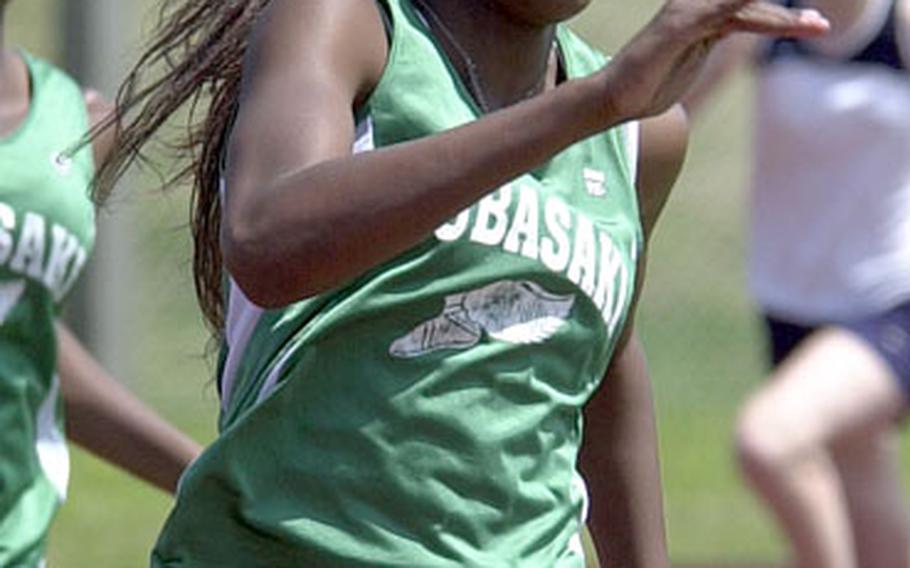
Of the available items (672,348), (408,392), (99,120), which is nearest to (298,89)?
(408,392)

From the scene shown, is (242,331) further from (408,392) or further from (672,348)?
(672,348)

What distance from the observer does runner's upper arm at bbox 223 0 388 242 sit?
2.88m

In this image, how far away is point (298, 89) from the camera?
9.60ft

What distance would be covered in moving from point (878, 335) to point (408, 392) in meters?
3.69

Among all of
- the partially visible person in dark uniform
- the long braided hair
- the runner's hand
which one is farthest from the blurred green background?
the runner's hand

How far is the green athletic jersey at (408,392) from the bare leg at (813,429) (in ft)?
10.6

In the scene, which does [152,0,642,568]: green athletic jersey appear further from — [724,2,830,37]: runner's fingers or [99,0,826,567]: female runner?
[724,2,830,37]: runner's fingers

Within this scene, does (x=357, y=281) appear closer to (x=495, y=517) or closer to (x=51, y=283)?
(x=495, y=517)

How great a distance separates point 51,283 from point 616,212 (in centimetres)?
139

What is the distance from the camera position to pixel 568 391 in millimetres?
3307

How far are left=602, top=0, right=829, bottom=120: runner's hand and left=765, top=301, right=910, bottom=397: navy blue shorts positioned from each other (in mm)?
3837

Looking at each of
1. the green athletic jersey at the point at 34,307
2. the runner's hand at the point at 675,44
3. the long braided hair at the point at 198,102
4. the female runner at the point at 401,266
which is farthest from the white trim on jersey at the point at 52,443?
the runner's hand at the point at 675,44

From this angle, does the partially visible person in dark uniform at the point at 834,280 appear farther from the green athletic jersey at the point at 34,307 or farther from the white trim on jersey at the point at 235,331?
the white trim on jersey at the point at 235,331

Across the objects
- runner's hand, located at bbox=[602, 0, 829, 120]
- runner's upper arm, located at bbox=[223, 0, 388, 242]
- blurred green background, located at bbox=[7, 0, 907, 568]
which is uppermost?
runner's hand, located at bbox=[602, 0, 829, 120]
